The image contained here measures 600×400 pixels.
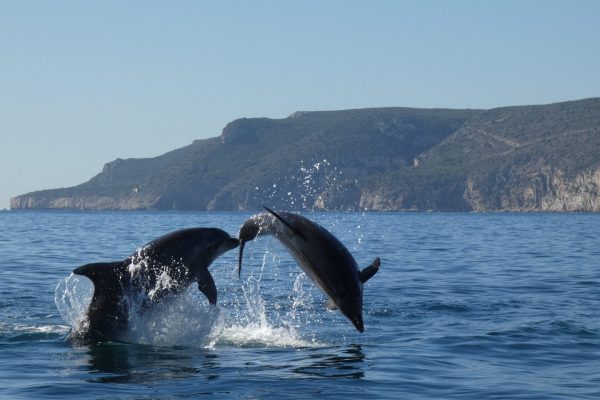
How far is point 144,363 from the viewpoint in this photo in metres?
15.4

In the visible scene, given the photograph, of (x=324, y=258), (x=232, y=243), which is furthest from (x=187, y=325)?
(x=324, y=258)

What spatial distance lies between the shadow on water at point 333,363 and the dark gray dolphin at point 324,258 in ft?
3.51

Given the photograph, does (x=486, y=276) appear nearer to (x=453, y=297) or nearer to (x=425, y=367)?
(x=453, y=297)

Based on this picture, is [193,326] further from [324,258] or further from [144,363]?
[324,258]

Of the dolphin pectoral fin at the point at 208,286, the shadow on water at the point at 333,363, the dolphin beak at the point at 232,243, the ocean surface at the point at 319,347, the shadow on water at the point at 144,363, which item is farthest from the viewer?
the dolphin pectoral fin at the point at 208,286

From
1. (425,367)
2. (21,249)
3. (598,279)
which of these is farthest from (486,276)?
(21,249)

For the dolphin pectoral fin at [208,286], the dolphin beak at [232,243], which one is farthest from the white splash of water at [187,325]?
the dolphin beak at [232,243]

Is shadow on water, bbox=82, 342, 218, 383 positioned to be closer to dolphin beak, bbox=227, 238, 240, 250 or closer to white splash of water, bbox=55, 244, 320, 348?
white splash of water, bbox=55, 244, 320, 348

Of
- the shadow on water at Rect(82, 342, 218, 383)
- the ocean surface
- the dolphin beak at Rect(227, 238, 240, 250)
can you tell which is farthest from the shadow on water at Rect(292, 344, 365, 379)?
the dolphin beak at Rect(227, 238, 240, 250)

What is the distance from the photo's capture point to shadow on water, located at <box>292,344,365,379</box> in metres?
14.5

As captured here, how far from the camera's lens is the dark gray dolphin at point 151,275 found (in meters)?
15.7

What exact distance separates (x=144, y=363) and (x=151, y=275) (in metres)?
1.41

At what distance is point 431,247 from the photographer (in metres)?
49.4

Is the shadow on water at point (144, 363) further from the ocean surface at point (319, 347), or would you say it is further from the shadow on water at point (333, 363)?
the shadow on water at point (333, 363)
